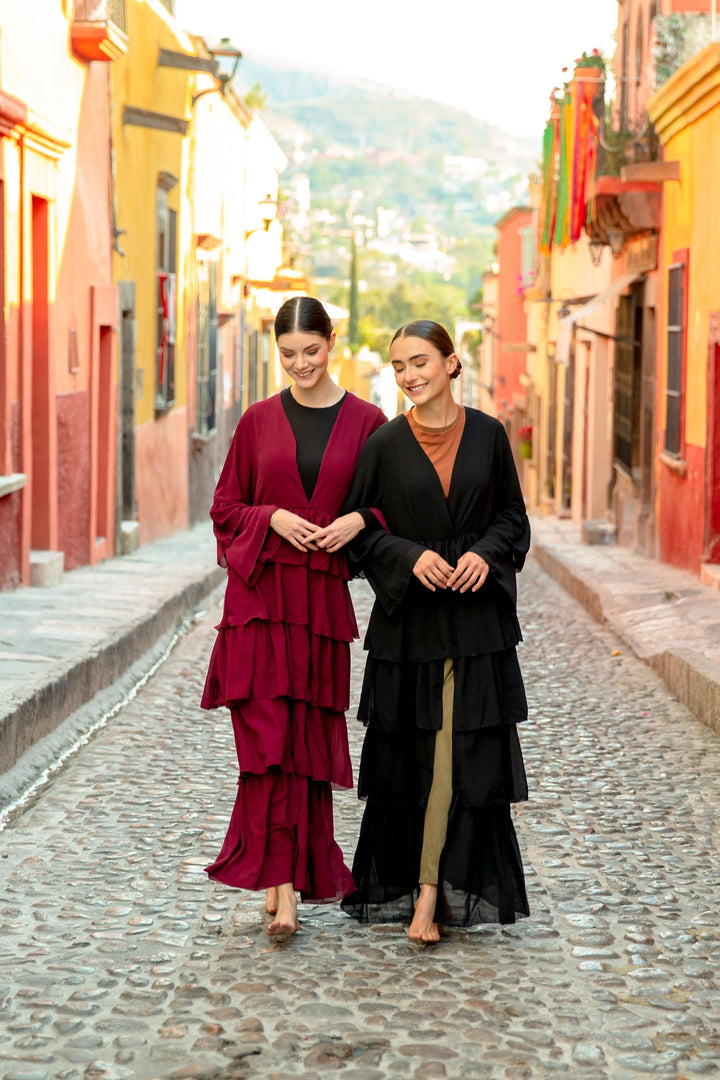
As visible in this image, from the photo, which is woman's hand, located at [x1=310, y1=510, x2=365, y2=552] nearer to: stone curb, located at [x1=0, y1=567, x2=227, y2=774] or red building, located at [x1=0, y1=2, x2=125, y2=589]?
stone curb, located at [x1=0, y1=567, x2=227, y2=774]

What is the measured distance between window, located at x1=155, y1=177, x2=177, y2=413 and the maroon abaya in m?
11.6

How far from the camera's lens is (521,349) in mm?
32500

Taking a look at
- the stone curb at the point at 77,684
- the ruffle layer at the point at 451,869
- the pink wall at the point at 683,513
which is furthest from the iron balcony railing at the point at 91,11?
the ruffle layer at the point at 451,869

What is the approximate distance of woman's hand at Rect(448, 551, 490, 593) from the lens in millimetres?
4086

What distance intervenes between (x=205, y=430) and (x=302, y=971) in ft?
55.0

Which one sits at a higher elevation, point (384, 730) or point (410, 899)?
point (384, 730)

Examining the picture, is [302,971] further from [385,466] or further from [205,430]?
[205,430]

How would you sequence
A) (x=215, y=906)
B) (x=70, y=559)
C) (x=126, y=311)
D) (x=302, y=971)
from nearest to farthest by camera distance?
1. (x=302, y=971)
2. (x=215, y=906)
3. (x=70, y=559)
4. (x=126, y=311)

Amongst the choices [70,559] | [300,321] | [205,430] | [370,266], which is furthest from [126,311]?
[370,266]

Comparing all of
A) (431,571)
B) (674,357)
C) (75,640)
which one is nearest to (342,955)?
(431,571)

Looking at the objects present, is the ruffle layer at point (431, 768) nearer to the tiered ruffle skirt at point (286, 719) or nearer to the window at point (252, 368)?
the tiered ruffle skirt at point (286, 719)

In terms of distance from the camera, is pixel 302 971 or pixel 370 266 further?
pixel 370 266

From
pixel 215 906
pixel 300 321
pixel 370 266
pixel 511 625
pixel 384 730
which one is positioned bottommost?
pixel 215 906

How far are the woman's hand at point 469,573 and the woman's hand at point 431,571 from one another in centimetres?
3
